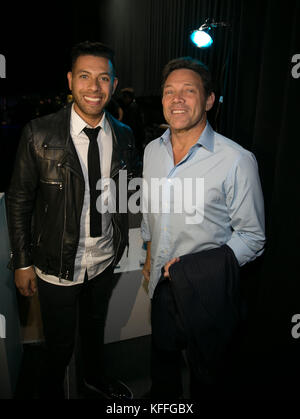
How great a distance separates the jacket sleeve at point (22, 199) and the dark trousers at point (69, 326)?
0.20 metres

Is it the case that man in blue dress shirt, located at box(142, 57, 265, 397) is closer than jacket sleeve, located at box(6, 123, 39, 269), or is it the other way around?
man in blue dress shirt, located at box(142, 57, 265, 397)

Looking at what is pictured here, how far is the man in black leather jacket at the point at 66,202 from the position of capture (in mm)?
1397

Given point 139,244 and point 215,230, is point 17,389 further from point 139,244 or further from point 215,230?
point 215,230

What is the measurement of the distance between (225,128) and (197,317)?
4.28ft

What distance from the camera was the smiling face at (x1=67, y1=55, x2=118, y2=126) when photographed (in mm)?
1387

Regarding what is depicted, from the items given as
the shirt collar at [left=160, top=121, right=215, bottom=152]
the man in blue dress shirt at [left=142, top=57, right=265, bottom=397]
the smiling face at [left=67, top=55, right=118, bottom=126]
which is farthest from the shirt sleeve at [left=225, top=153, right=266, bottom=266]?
the smiling face at [left=67, top=55, right=118, bottom=126]

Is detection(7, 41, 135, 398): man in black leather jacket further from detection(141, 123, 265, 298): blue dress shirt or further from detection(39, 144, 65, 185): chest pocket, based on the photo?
detection(141, 123, 265, 298): blue dress shirt

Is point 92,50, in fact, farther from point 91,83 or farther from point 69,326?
point 69,326

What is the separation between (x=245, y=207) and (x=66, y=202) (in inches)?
31.4

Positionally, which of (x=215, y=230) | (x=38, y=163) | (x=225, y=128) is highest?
(x=225, y=128)

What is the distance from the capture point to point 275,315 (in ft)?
4.85

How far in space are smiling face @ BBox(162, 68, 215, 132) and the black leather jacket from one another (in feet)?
Answer: 1.38

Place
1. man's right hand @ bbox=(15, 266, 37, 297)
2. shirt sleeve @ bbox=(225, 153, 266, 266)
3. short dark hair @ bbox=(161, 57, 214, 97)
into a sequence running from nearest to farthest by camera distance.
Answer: shirt sleeve @ bbox=(225, 153, 266, 266), short dark hair @ bbox=(161, 57, 214, 97), man's right hand @ bbox=(15, 266, 37, 297)
